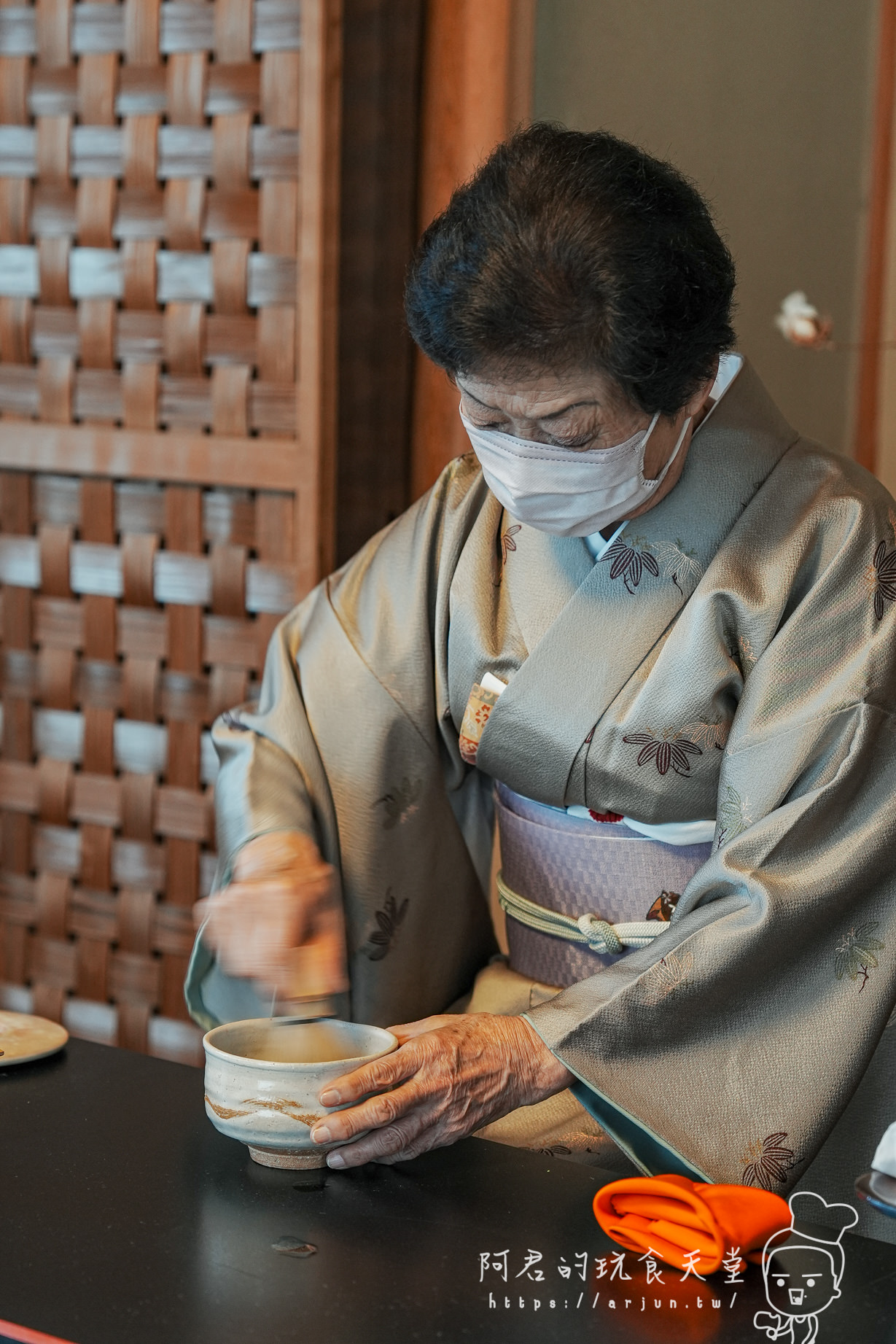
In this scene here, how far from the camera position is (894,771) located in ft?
3.75

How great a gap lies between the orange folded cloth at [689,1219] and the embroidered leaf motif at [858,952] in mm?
261

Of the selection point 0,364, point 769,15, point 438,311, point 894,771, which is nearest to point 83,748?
point 0,364

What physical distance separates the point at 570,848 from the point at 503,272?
1.90 ft

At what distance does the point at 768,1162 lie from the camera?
1034 mm

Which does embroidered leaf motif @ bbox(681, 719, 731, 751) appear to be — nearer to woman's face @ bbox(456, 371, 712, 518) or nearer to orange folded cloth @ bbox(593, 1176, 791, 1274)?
woman's face @ bbox(456, 371, 712, 518)

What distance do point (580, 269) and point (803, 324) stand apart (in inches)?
39.2

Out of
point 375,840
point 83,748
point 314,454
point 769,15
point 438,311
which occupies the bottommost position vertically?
point 83,748

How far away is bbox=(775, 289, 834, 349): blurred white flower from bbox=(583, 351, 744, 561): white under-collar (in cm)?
65

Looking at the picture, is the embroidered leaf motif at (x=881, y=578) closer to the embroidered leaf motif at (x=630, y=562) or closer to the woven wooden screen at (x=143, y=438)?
the embroidered leaf motif at (x=630, y=562)

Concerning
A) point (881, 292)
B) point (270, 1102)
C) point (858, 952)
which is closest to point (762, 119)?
point (881, 292)

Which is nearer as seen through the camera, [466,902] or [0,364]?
[466,902]

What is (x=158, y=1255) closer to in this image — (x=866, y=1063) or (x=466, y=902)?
(x=866, y=1063)

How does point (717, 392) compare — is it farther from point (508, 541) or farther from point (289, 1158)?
point (289, 1158)

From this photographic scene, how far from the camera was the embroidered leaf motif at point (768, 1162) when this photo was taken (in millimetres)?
1028
